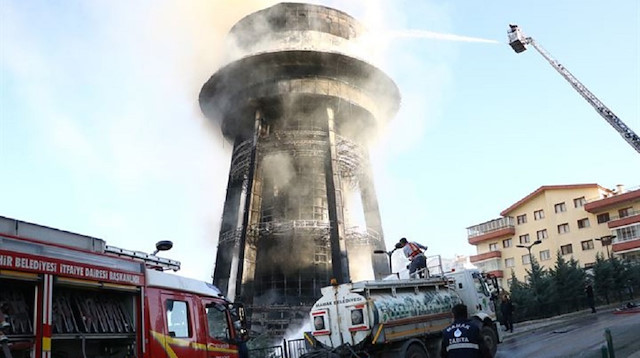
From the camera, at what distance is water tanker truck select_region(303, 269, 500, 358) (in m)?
11.2

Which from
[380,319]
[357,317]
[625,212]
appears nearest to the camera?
[380,319]

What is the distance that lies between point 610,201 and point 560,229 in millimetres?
7007

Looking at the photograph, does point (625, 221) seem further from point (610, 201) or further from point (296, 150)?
point (296, 150)

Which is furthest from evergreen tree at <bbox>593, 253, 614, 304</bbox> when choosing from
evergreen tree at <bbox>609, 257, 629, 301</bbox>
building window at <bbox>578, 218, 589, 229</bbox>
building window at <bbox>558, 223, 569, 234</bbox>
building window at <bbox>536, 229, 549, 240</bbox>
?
building window at <bbox>536, 229, 549, 240</bbox>

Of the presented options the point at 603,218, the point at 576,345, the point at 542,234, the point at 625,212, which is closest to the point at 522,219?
the point at 542,234

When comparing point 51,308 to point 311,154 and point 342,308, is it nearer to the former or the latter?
point 342,308

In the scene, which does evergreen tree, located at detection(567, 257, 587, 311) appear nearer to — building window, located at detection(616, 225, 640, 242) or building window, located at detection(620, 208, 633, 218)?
building window, located at detection(616, 225, 640, 242)

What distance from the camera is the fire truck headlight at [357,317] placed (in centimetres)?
1124

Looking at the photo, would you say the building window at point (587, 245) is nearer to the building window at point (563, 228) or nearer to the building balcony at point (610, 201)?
the building window at point (563, 228)

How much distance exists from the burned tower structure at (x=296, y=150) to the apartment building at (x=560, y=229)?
21.6m

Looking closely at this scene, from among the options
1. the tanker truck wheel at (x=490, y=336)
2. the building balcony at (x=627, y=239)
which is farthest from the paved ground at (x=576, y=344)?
the building balcony at (x=627, y=239)

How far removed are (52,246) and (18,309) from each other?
0.79 metres

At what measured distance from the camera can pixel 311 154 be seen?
3462 centimetres

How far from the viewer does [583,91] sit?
33500 mm
